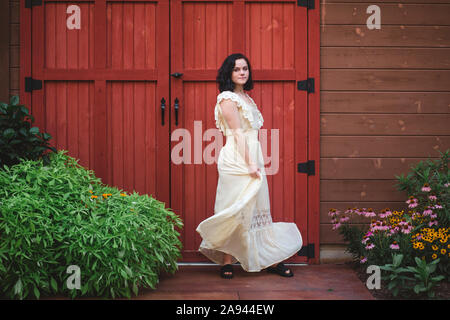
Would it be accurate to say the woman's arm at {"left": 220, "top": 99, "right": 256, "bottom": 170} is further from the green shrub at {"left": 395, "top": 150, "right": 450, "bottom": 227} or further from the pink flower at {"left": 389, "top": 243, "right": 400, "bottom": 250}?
the green shrub at {"left": 395, "top": 150, "right": 450, "bottom": 227}

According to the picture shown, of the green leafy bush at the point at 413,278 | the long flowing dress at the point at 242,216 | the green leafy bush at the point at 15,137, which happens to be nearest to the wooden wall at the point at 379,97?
the long flowing dress at the point at 242,216

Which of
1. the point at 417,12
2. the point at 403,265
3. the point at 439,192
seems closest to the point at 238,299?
the point at 403,265

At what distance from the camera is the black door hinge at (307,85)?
3949 millimetres

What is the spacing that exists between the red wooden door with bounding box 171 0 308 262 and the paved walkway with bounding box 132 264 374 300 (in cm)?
38

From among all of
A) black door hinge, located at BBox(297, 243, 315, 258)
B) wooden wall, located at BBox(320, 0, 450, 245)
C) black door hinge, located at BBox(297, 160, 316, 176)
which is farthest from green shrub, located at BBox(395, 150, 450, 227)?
black door hinge, located at BBox(297, 243, 315, 258)

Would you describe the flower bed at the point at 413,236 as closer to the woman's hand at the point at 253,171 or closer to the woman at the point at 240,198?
the woman at the point at 240,198

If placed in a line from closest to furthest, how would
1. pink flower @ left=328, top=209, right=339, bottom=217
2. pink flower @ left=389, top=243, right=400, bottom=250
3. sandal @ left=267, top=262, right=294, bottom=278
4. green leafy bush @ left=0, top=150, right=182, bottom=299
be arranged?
1. green leafy bush @ left=0, top=150, right=182, bottom=299
2. pink flower @ left=389, top=243, right=400, bottom=250
3. sandal @ left=267, top=262, right=294, bottom=278
4. pink flower @ left=328, top=209, right=339, bottom=217

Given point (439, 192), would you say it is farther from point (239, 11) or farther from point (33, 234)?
point (33, 234)

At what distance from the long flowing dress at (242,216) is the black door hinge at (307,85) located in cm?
62

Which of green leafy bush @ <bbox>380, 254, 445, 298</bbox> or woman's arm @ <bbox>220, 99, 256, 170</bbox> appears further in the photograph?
woman's arm @ <bbox>220, 99, 256, 170</bbox>

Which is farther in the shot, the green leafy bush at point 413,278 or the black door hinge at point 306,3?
the black door hinge at point 306,3

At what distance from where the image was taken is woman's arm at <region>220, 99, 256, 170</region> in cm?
336

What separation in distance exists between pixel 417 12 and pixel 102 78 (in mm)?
2914

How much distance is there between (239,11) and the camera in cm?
392
